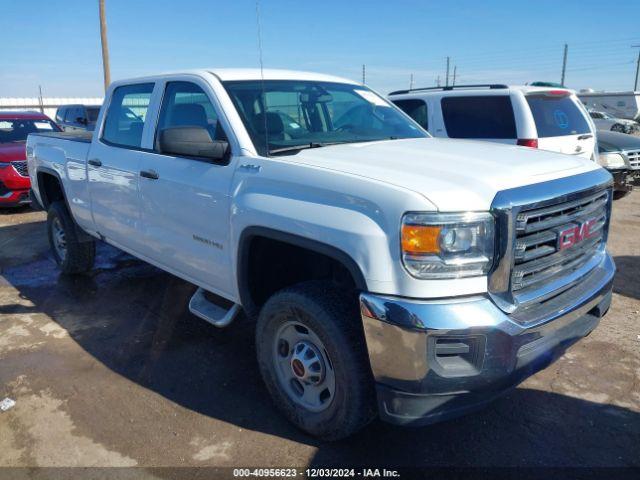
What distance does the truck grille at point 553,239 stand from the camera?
249 cm

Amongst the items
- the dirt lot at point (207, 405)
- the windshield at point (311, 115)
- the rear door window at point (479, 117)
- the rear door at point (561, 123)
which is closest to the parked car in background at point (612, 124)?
the rear door at point (561, 123)

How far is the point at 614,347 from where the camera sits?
4.04 meters

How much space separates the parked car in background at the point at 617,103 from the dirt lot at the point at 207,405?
31497 mm

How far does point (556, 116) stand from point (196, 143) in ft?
18.0

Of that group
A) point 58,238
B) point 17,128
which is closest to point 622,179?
point 58,238

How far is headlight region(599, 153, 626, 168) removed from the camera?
349 inches

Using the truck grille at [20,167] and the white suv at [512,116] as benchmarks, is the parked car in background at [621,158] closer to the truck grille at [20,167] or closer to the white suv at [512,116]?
the white suv at [512,116]

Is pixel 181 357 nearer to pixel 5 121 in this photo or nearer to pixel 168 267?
pixel 168 267

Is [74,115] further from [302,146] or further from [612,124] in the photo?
[612,124]

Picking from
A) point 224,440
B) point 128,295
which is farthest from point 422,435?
point 128,295

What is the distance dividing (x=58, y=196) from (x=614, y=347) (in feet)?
18.8

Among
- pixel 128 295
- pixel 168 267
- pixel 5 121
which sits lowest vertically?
pixel 128 295

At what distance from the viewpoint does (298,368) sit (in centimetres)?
297

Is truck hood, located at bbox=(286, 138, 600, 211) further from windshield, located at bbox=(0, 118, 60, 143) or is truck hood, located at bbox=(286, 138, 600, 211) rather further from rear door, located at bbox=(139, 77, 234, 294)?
windshield, located at bbox=(0, 118, 60, 143)
